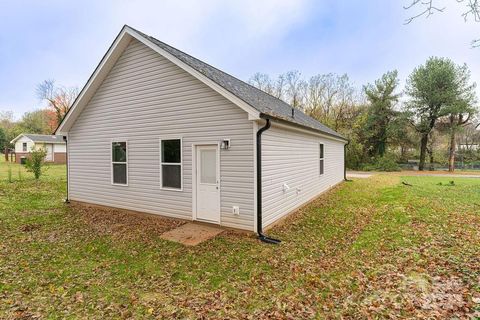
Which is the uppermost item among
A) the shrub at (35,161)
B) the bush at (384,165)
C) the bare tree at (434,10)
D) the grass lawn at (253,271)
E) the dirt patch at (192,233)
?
the bare tree at (434,10)

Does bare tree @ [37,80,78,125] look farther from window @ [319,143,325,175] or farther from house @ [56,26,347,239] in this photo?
window @ [319,143,325,175]

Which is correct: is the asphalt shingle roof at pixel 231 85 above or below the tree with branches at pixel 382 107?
below

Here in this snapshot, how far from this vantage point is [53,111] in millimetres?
38812

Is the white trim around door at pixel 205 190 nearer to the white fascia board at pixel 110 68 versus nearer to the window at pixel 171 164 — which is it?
the window at pixel 171 164

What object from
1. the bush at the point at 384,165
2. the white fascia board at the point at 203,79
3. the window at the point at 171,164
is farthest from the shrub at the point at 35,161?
the bush at the point at 384,165

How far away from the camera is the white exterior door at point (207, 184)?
21.4 feet

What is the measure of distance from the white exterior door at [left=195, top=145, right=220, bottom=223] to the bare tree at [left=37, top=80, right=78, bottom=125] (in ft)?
128

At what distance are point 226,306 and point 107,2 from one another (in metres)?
12.0

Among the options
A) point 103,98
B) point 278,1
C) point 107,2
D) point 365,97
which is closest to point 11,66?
point 107,2

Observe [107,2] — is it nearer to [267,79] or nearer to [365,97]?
[267,79]

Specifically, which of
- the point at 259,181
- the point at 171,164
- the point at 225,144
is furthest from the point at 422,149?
the point at 171,164

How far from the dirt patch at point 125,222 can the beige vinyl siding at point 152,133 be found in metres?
0.23

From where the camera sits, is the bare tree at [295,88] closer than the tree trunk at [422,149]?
No

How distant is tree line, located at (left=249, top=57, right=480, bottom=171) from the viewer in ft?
78.8
